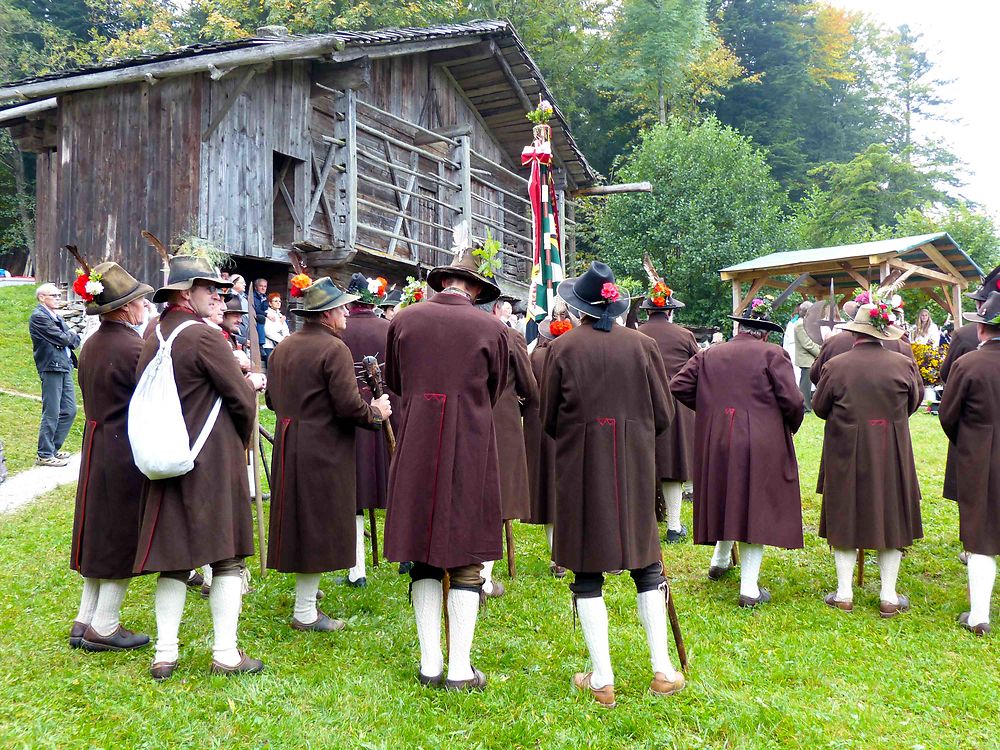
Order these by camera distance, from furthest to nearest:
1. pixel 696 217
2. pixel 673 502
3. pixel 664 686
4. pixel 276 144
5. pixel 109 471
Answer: pixel 696 217 < pixel 276 144 < pixel 673 502 < pixel 109 471 < pixel 664 686

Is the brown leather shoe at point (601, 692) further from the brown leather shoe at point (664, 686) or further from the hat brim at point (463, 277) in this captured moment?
the hat brim at point (463, 277)

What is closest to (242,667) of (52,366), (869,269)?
(52,366)

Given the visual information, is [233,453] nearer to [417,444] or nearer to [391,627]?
[417,444]

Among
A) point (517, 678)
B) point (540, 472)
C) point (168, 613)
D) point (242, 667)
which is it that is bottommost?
point (517, 678)

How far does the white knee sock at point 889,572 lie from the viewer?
578cm

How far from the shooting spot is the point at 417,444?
428 centimetres

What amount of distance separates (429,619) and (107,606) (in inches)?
75.3

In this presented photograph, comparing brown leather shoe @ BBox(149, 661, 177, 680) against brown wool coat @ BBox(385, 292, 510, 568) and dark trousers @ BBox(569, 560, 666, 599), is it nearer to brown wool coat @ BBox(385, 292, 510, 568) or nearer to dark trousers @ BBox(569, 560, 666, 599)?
brown wool coat @ BBox(385, 292, 510, 568)

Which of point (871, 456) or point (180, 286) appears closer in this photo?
point (180, 286)

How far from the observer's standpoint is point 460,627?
14.0 feet

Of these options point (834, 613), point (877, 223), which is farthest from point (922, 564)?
point (877, 223)

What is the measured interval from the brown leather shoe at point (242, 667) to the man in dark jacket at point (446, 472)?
0.89 m

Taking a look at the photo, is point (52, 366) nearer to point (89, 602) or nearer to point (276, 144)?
point (89, 602)

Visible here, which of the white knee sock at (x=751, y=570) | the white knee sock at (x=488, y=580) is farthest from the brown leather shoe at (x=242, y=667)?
the white knee sock at (x=751, y=570)
